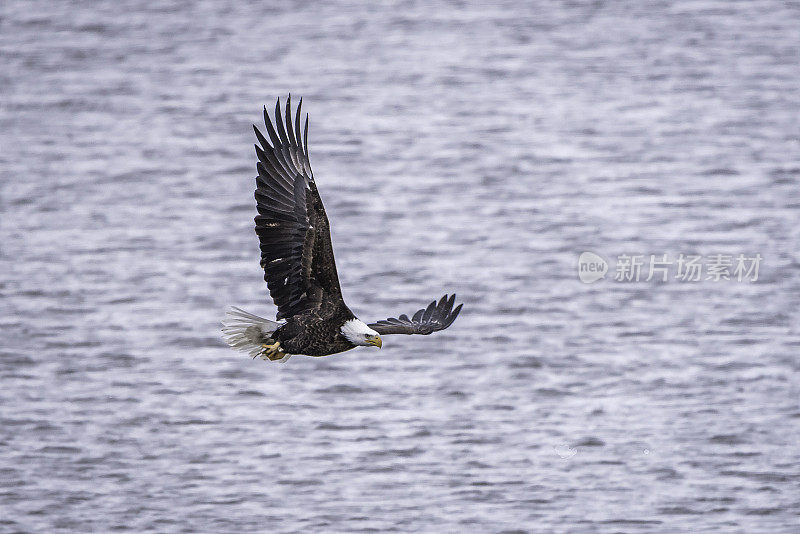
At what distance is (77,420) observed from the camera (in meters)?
11.4

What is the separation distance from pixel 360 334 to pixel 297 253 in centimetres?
57

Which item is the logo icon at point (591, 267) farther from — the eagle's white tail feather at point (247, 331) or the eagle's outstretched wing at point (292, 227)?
the eagle's outstretched wing at point (292, 227)

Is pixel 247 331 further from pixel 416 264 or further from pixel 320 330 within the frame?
pixel 416 264

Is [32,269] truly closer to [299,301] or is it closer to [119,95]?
[119,95]

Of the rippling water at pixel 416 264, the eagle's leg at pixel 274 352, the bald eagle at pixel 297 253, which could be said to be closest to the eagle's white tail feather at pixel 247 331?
the eagle's leg at pixel 274 352

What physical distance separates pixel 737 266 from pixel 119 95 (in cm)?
931

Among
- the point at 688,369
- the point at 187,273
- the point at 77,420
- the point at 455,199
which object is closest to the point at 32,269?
the point at 187,273

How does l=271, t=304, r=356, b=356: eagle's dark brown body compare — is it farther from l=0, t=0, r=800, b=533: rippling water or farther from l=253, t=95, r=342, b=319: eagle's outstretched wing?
l=0, t=0, r=800, b=533: rippling water

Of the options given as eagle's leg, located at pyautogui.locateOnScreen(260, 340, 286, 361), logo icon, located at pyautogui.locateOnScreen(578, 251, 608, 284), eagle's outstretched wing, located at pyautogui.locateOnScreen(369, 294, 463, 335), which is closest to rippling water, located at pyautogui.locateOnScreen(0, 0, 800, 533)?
logo icon, located at pyautogui.locateOnScreen(578, 251, 608, 284)

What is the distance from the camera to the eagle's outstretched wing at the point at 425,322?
8.09 m

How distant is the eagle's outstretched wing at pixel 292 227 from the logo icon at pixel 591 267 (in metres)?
6.86

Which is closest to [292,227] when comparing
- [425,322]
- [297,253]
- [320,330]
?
[297,253]

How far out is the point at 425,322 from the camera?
845cm

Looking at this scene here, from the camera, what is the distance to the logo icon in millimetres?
14266
